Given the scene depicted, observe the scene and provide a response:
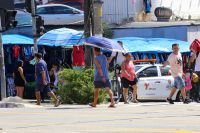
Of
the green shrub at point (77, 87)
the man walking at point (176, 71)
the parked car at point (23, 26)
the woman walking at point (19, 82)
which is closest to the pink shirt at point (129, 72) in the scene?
the green shrub at point (77, 87)

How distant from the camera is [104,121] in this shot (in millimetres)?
15414

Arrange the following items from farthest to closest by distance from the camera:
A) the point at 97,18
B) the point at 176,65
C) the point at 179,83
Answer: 1. the point at 97,18
2. the point at 176,65
3. the point at 179,83

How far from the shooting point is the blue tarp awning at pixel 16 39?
98.9ft

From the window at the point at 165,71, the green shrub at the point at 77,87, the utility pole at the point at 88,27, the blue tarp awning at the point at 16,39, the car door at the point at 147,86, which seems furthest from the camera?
the blue tarp awning at the point at 16,39

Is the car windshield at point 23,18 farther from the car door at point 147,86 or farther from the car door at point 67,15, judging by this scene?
the car door at point 147,86

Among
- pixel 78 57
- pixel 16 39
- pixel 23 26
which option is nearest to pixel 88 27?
pixel 78 57

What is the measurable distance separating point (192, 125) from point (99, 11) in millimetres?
11256

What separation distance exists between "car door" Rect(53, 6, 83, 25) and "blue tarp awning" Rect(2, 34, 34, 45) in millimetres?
6288

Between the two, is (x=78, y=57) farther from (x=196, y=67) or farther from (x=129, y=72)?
(x=196, y=67)

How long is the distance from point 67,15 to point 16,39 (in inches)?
303

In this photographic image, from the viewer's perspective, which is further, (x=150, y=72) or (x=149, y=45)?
(x=149, y=45)

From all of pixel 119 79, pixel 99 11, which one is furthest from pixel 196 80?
pixel 99 11

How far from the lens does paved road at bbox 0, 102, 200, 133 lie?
13641 millimetres

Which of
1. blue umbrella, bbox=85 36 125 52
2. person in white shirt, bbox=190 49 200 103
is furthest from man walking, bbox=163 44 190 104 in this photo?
blue umbrella, bbox=85 36 125 52
